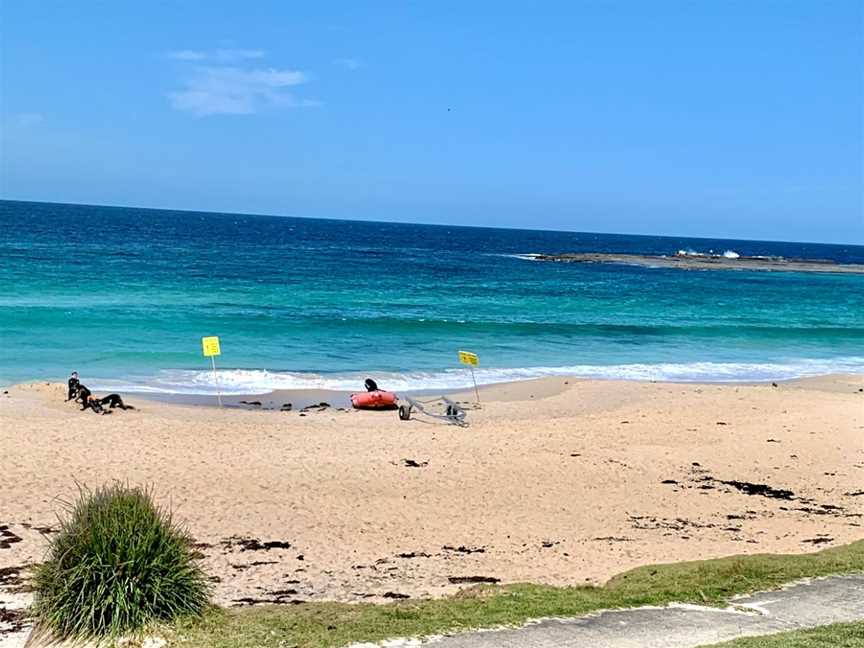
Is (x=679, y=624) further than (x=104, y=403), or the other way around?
(x=104, y=403)

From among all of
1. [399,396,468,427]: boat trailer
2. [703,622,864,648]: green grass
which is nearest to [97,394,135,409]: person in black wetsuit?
[399,396,468,427]: boat trailer

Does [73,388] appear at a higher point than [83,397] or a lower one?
higher

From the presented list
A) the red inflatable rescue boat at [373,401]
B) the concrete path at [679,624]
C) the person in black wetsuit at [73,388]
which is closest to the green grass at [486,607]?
the concrete path at [679,624]

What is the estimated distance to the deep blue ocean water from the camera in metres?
26.4

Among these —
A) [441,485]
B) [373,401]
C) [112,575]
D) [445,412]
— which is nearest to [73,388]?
[373,401]

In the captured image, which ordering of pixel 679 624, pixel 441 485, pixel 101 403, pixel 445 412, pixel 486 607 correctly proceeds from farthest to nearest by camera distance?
pixel 445 412, pixel 101 403, pixel 441 485, pixel 486 607, pixel 679 624

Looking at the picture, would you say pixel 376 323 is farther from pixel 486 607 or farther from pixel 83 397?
pixel 486 607

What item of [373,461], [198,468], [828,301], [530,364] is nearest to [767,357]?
[530,364]

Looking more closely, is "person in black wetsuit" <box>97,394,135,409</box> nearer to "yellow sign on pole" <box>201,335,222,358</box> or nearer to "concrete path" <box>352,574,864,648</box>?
"yellow sign on pole" <box>201,335,222,358</box>

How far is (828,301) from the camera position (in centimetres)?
5931

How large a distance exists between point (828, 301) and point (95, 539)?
59418 mm

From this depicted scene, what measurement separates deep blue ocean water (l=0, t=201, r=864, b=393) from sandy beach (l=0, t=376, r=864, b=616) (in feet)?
17.9

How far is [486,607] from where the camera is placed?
8.23 meters

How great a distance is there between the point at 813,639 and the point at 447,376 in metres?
19.7
